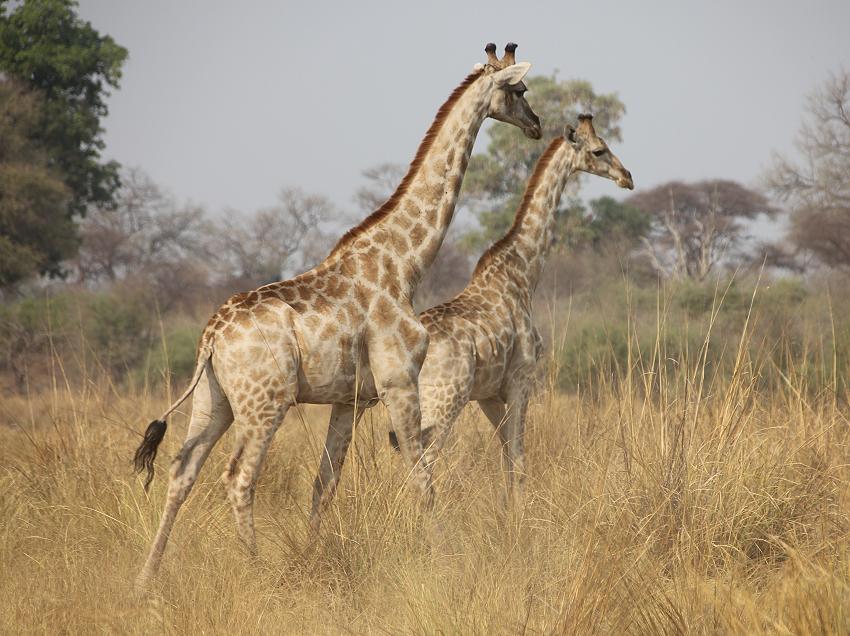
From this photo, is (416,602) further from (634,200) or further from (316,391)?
(634,200)

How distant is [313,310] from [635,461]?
1647mm

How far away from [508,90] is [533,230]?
52.0 inches

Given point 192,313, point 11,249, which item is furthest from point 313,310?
point 192,313

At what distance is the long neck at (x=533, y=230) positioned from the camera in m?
6.51

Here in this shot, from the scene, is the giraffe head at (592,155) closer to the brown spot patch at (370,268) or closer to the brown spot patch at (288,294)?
the brown spot patch at (370,268)

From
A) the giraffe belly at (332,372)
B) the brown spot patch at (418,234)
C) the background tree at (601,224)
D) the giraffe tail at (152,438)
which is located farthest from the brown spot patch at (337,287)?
the background tree at (601,224)

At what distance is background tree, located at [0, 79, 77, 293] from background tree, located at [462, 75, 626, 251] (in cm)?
1156

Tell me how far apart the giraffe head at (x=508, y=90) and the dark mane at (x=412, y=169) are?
11 centimetres

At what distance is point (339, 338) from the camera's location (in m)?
4.70

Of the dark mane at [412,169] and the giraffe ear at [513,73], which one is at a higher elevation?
the giraffe ear at [513,73]

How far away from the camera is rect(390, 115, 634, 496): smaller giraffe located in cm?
569

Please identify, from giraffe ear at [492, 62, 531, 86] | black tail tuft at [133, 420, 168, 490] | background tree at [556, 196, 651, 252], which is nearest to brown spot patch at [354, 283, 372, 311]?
black tail tuft at [133, 420, 168, 490]

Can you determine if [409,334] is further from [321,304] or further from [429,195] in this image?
[429,195]

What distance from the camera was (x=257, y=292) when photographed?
4711mm
